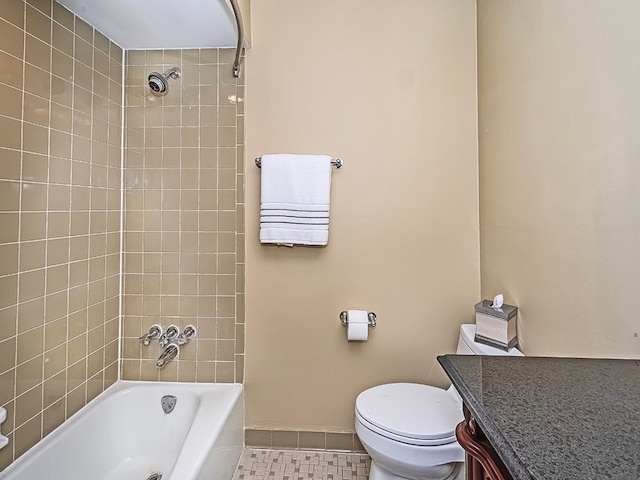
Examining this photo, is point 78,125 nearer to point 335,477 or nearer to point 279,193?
point 279,193

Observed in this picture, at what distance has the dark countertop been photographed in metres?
0.48

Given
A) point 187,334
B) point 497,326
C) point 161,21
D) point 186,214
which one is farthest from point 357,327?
point 161,21

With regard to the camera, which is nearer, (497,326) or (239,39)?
(497,326)

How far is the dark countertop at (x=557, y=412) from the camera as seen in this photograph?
48 cm

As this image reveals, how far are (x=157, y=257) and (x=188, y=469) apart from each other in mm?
1055

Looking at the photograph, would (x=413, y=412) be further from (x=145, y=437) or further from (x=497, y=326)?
(x=145, y=437)

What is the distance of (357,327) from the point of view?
5.82ft

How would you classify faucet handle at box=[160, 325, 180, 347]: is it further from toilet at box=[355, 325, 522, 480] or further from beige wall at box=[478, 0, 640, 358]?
beige wall at box=[478, 0, 640, 358]

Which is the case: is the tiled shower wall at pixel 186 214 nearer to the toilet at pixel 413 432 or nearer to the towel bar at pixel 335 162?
the towel bar at pixel 335 162

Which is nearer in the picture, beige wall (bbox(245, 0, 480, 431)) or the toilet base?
the toilet base

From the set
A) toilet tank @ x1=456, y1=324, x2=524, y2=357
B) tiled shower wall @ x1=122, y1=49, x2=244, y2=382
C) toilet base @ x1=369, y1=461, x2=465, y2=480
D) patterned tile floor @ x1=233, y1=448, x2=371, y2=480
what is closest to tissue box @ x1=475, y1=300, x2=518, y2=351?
toilet tank @ x1=456, y1=324, x2=524, y2=357

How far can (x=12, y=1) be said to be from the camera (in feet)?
4.07

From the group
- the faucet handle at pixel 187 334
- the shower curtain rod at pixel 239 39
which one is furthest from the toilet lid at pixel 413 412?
the shower curtain rod at pixel 239 39

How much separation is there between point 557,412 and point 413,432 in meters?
0.78
